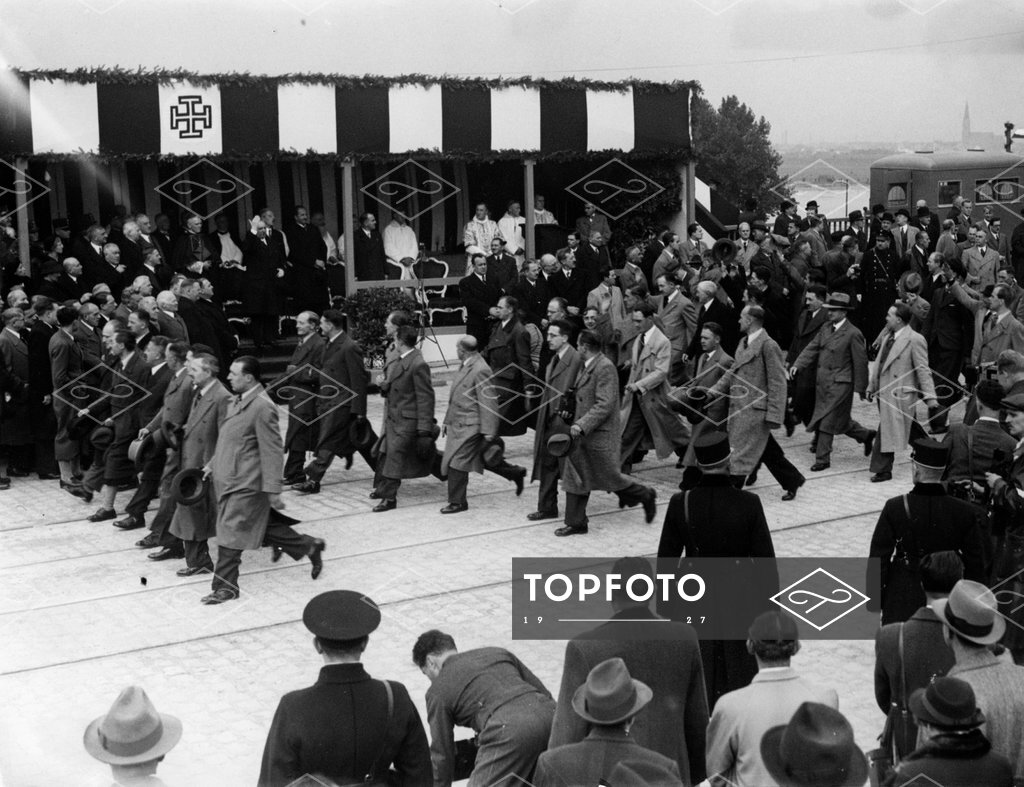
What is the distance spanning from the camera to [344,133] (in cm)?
1725

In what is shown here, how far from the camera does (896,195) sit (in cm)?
2706

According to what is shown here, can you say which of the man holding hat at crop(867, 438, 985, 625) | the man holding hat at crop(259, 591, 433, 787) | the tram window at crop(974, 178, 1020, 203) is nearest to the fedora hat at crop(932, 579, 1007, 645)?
the man holding hat at crop(867, 438, 985, 625)

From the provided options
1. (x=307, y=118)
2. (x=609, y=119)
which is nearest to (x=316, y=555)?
(x=307, y=118)

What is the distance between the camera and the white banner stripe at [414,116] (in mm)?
A: 17469

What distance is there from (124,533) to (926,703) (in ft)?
26.2

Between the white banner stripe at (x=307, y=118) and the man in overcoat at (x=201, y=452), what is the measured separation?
7.30m

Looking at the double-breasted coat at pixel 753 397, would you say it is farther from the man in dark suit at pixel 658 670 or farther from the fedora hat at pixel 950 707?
the fedora hat at pixel 950 707

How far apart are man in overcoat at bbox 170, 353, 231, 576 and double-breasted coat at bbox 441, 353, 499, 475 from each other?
7.19 feet

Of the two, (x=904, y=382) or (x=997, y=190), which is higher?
(x=997, y=190)

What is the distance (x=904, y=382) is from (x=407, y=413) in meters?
4.14

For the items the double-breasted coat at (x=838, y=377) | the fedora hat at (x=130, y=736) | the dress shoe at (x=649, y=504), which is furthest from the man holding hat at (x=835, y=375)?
the fedora hat at (x=130, y=736)

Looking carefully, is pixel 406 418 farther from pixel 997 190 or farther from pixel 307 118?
pixel 997 190

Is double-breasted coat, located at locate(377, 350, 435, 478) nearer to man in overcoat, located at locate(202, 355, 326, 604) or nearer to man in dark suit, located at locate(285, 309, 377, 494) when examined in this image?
man in dark suit, located at locate(285, 309, 377, 494)

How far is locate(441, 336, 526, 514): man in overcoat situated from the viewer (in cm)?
1152
